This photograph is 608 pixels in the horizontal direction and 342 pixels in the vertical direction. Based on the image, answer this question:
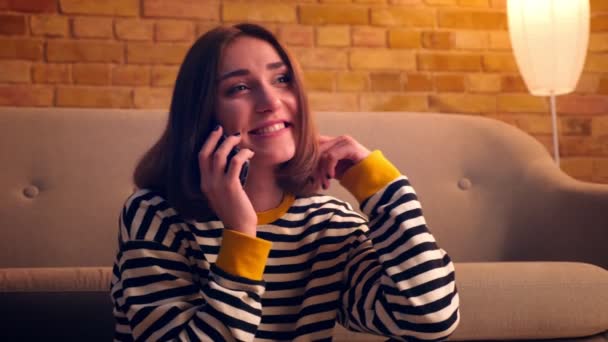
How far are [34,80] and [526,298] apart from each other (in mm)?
1719

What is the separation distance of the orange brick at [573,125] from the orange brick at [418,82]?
0.57 meters

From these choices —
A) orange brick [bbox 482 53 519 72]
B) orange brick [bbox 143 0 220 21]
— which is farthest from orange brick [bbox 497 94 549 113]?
orange brick [bbox 143 0 220 21]

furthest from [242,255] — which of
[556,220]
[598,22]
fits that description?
[598,22]

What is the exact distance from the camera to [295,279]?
995mm

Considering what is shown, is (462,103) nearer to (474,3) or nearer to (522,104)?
(522,104)

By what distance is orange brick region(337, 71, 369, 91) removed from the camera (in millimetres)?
2387

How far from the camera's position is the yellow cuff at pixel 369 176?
98cm

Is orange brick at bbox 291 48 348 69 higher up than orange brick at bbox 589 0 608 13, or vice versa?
orange brick at bbox 589 0 608 13

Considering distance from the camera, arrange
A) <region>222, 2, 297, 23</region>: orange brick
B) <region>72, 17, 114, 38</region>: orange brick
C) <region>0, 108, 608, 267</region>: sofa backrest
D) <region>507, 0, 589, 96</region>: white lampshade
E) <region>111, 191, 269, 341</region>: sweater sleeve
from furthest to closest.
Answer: <region>222, 2, 297, 23</region>: orange brick, <region>72, 17, 114, 38</region>: orange brick, <region>507, 0, 589, 96</region>: white lampshade, <region>0, 108, 608, 267</region>: sofa backrest, <region>111, 191, 269, 341</region>: sweater sleeve

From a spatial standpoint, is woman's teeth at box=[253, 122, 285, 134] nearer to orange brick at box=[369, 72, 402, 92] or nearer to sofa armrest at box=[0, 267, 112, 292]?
sofa armrest at box=[0, 267, 112, 292]

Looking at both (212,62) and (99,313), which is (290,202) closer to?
(212,62)

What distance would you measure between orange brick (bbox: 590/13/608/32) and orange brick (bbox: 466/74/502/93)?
44 centimetres

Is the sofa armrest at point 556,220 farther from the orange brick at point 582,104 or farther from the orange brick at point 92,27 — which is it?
the orange brick at point 92,27

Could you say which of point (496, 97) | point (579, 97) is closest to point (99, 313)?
point (496, 97)
